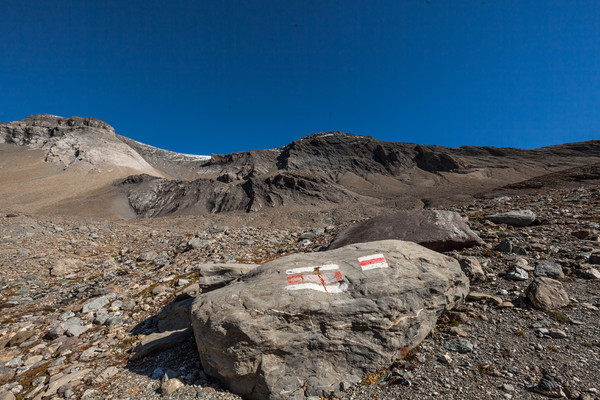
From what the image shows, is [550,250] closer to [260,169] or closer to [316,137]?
[260,169]

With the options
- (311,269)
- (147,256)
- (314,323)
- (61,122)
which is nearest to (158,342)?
(314,323)

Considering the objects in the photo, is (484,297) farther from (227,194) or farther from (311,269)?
(227,194)

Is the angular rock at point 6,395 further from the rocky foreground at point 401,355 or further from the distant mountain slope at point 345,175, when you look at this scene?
the distant mountain slope at point 345,175

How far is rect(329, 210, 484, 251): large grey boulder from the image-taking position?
747cm

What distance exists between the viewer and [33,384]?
435cm

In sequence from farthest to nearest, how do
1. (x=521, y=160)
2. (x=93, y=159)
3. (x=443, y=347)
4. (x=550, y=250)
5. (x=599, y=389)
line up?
(x=521, y=160) → (x=93, y=159) → (x=550, y=250) → (x=443, y=347) → (x=599, y=389)

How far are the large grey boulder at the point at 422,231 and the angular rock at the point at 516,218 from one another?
2700 millimetres

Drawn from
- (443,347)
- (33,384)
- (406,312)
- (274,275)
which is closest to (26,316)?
(33,384)

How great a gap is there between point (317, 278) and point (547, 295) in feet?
15.2

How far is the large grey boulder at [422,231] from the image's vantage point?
7473 millimetres

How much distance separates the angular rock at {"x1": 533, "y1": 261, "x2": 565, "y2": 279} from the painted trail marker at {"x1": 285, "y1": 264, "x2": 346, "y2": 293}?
16.7 feet

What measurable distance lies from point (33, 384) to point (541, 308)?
31.4 ft

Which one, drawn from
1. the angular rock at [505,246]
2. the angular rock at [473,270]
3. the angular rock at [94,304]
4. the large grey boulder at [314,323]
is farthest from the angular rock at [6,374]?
the angular rock at [505,246]

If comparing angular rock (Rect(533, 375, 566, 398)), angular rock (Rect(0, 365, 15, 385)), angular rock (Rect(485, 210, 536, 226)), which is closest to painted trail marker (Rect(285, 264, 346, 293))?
angular rock (Rect(533, 375, 566, 398))
